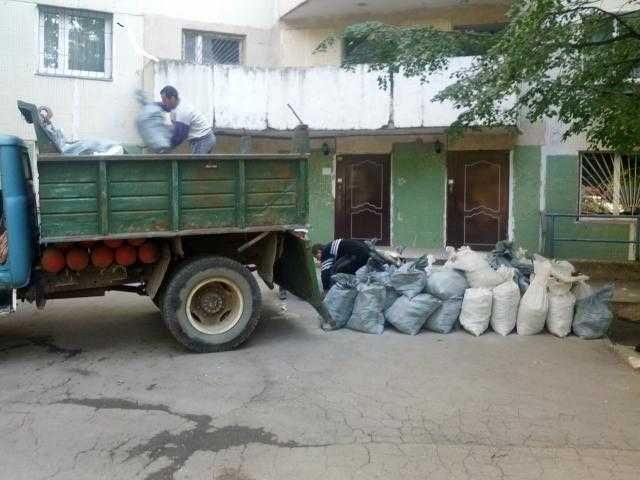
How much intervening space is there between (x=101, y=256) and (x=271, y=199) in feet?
5.31

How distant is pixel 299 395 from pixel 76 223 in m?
2.39

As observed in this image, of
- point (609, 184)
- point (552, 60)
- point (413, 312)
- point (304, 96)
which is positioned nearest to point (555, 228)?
point (609, 184)

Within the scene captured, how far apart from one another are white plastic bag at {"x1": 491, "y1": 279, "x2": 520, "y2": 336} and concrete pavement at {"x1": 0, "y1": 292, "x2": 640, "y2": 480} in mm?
273

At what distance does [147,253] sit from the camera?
545cm

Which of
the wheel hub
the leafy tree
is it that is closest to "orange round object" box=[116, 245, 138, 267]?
the wheel hub

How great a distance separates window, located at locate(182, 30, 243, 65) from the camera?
12734mm

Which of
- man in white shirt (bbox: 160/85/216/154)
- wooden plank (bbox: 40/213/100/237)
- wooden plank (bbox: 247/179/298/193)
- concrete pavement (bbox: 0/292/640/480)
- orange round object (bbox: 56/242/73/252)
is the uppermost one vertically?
man in white shirt (bbox: 160/85/216/154)

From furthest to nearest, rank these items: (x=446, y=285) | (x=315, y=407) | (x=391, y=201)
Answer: (x=391, y=201) → (x=446, y=285) → (x=315, y=407)

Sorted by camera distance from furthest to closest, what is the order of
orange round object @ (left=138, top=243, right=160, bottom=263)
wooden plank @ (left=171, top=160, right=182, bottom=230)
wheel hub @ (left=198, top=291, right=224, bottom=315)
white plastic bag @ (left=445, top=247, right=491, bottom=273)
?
white plastic bag @ (left=445, top=247, right=491, bottom=273), wheel hub @ (left=198, top=291, right=224, bottom=315), orange round object @ (left=138, top=243, right=160, bottom=263), wooden plank @ (left=171, top=160, right=182, bottom=230)

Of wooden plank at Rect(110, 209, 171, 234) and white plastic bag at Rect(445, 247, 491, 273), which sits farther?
white plastic bag at Rect(445, 247, 491, 273)

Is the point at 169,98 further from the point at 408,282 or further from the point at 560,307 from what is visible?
the point at 560,307

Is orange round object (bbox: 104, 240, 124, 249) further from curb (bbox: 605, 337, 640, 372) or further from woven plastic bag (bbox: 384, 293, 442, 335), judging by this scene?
curb (bbox: 605, 337, 640, 372)

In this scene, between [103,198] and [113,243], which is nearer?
[103,198]

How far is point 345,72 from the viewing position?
11477 millimetres
